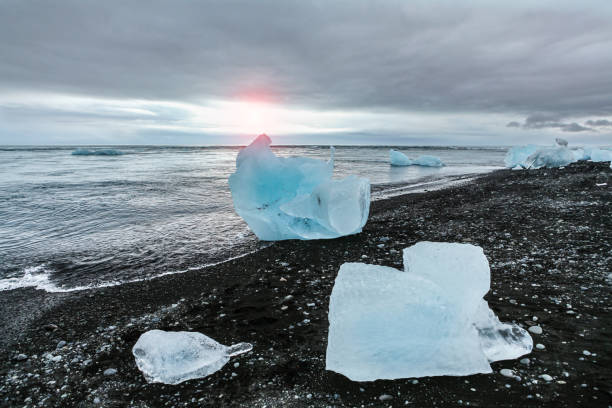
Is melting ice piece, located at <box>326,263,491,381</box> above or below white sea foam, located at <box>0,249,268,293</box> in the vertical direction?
above

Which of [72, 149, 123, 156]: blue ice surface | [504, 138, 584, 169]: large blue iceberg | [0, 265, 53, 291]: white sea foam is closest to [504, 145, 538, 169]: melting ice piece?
[504, 138, 584, 169]: large blue iceberg

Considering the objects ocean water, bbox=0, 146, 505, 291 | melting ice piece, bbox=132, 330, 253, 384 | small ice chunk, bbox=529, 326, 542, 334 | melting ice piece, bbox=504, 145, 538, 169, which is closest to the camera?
melting ice piece, bbox=132, 330, 253, 384

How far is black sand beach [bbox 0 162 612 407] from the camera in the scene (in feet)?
7.45

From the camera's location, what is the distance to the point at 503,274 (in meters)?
3.95

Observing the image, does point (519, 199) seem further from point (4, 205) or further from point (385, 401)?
point (4, 205)

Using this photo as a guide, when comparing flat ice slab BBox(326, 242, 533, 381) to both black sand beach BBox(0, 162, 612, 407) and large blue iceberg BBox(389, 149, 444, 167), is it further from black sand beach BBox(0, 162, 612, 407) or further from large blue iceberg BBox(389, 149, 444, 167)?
large blue iceberg BBox(389, 149, 444, 167)

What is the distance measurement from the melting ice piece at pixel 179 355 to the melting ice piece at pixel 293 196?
3043 millimetres

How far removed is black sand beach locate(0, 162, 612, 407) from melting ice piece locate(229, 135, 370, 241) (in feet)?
0.99

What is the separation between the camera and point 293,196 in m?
6.41

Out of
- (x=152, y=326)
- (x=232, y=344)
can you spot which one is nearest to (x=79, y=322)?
(x=152, y=326)

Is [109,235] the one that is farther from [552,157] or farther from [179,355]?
[552,157]

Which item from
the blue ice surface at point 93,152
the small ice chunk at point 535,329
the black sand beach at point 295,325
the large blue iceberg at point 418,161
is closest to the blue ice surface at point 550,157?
the large blue iceberg at point 418,161

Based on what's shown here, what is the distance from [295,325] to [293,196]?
11.5 ft

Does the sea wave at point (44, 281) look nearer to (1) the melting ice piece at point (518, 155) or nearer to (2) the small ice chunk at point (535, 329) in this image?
(2) the small ice chunk at point (535, 329)
